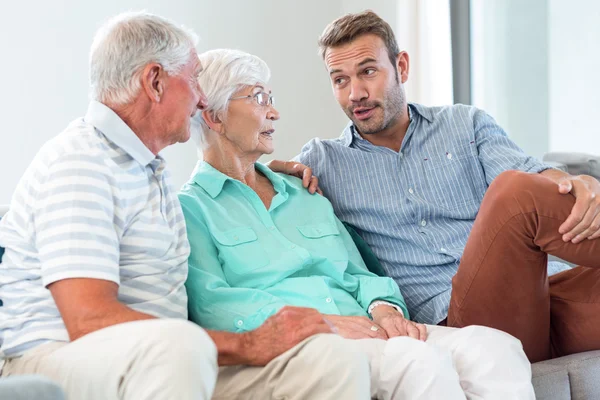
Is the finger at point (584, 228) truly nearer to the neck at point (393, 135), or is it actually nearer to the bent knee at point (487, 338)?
the bent knee at point (487, 338)

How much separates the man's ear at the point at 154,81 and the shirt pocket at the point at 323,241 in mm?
553

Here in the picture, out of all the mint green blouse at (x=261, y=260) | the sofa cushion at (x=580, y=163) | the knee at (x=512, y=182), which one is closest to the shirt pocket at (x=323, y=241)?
the mint green blouse at (x=261, y=260)

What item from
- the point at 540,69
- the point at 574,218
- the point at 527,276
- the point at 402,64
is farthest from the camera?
the point at 540,69

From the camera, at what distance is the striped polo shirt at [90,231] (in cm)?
144

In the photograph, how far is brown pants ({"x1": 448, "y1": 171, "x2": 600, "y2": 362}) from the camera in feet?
5.79

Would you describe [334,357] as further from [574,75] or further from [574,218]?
[574,75]

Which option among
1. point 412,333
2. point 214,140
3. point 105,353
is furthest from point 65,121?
point 105,353

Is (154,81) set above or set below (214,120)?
above

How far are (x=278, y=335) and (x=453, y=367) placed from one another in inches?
15.9

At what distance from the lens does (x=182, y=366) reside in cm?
121

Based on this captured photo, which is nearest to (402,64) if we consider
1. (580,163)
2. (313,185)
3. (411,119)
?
(411,119)

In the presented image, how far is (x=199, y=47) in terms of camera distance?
4008 millimetres

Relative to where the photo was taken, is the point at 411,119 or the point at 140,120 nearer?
the point at 140,120

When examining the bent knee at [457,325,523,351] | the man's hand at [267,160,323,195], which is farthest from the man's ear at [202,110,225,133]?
the bent knee at [457,325,523,351]
